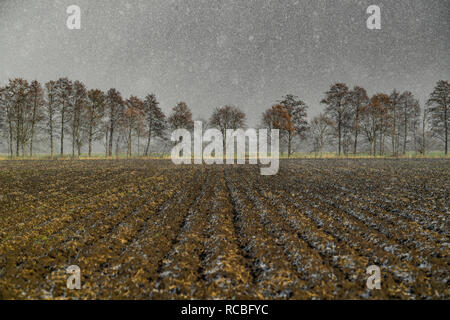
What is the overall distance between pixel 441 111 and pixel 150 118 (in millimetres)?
71769

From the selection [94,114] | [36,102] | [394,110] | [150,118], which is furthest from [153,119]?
[394,110]

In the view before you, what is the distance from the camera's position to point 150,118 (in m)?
58.5

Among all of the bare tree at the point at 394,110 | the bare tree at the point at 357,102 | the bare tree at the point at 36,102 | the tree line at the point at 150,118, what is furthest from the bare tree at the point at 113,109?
A: the bare tree at the point at 394,110

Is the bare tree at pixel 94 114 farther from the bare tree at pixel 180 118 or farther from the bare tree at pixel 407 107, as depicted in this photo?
the bare tree at pixel 407 107

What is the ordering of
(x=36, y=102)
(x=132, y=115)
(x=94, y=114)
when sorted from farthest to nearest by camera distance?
(x=132, y=115)
(x=94, y=114)
(x=36, y=102)

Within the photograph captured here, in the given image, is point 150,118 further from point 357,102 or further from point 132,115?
point 357,102

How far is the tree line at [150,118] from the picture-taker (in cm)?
4634

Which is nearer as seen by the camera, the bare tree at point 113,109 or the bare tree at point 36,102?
the bare tree at point 36,102

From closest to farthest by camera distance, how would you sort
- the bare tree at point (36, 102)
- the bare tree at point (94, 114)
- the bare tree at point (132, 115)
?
the bare tree at point (36, 102), the bare tree at point (94, 114), the bare tree at point (132, 115)

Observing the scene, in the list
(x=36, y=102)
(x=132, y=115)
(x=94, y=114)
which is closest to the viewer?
(x=36, y=102)

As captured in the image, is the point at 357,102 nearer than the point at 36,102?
No

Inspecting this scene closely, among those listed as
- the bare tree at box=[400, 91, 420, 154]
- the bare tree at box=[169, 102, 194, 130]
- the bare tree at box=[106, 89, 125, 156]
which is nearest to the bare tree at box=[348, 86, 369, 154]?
the bare tree at box=[400, 91, 420, 154]

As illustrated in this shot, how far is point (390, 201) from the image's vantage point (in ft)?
40.8
